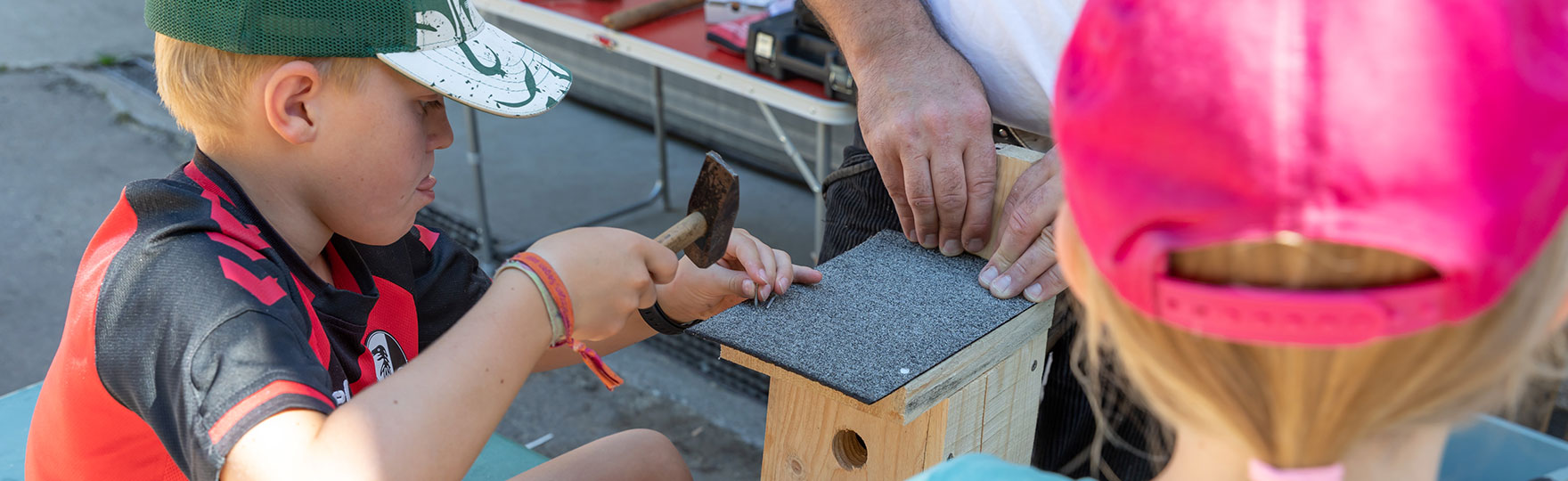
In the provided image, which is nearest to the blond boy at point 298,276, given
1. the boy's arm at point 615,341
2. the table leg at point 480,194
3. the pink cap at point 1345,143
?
the boy's arm at point 615,341

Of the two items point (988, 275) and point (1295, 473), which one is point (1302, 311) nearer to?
point (1295, 473)

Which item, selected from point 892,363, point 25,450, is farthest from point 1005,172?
point 25,450

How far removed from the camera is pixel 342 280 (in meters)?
1.57

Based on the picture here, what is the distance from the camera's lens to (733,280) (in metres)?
1.76

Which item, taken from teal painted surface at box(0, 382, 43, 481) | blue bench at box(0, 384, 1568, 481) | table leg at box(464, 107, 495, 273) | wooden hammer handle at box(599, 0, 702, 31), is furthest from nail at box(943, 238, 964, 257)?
table leg at box(464, 107, 495, 273)

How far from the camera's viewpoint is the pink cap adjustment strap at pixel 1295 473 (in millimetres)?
708

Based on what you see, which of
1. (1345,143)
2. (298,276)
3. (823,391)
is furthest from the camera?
(823,391)

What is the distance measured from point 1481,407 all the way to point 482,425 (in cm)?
90

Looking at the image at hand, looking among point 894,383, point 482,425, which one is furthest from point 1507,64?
point 482,425

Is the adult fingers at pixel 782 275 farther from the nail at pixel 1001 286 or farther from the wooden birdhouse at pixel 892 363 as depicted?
the nail at pixel 1001 286

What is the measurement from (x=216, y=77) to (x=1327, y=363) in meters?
1.21

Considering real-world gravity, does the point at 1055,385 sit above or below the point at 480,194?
above

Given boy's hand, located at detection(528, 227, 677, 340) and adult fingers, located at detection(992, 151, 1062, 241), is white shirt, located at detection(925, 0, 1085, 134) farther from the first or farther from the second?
boy's hand, located at detection(528, 227, 677, 340)

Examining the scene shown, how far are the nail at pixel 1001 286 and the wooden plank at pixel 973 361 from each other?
43 mm
